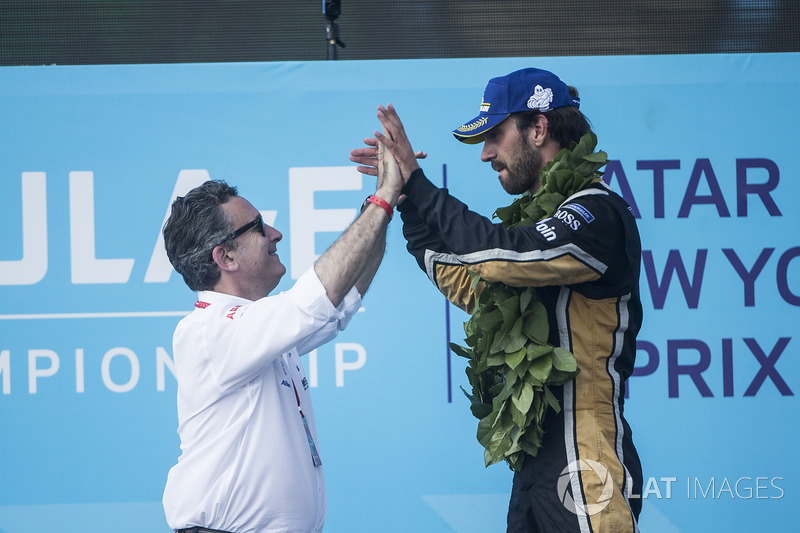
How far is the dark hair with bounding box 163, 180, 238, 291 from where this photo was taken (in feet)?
5.83

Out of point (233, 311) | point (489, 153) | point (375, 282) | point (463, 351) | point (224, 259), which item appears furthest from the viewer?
point (375, 282)

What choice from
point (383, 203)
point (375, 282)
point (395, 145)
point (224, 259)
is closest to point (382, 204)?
point (383, 203)

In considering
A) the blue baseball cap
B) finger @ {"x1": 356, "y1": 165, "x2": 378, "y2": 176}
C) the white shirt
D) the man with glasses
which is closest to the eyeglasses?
the man with glasses

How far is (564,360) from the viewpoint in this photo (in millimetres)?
1653

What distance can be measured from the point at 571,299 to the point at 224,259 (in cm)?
77

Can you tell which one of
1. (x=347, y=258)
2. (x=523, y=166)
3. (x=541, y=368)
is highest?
(x=523, y=166)

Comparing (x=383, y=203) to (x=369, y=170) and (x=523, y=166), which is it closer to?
(x=369, y=170)

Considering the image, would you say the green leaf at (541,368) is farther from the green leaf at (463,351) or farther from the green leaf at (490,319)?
the green leaf at (463,351)

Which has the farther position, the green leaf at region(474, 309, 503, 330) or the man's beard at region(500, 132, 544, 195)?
the man's beard at region(500, 132, 544, 195)

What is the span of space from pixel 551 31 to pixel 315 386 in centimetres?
171

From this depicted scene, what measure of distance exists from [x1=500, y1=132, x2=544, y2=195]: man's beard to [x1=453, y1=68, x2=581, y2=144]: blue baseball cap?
0.07 metres

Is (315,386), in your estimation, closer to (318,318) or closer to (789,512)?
(318,318)

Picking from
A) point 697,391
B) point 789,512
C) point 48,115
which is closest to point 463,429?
point 697,391

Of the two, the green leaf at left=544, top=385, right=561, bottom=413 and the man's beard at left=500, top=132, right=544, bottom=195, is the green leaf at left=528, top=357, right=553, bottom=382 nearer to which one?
the green leaf at left=544, top=385, right=561, bottom=413
